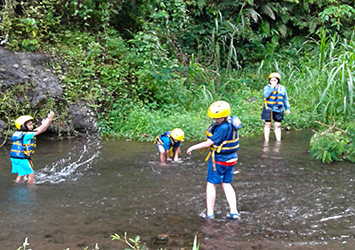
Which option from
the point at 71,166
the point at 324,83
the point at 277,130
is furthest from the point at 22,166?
the point at 324,83

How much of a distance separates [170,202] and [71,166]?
8.51 feet

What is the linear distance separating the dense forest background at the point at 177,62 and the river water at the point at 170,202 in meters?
1.30

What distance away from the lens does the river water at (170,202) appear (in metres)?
4.79

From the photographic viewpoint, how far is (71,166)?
7.79 metres

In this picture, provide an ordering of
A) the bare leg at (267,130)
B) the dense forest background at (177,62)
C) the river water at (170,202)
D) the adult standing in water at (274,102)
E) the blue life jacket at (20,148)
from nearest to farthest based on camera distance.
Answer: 1. the river water at (170,202)
2. the blue life jacket at (20,148)
3. the adult standing in water at (274,102)
4. the bare leg at (267,130)
5. the dense forest background at (177,62)

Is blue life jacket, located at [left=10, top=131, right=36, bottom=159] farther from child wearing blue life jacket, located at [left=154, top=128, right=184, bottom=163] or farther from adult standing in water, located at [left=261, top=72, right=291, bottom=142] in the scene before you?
adult standing in water, located at [left=261, top=72, right=291, bottom=142]

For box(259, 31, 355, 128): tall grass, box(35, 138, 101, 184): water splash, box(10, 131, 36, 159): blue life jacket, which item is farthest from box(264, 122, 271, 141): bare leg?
box(10, 131, 36, 159): blue life jacket

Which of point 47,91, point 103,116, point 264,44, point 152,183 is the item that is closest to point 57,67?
point 47,91

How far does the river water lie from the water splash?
18 mm

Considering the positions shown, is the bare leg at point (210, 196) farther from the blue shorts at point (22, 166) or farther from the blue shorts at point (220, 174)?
the blue shorts at point (22, 166)

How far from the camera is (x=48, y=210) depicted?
5.64 meters

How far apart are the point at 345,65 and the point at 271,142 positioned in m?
2.24

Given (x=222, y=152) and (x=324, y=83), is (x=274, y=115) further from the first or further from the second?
(x=222, y=152)

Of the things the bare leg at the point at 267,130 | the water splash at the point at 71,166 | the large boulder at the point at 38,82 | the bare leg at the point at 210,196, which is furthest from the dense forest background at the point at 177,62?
the bare leg at the point at 210,196
